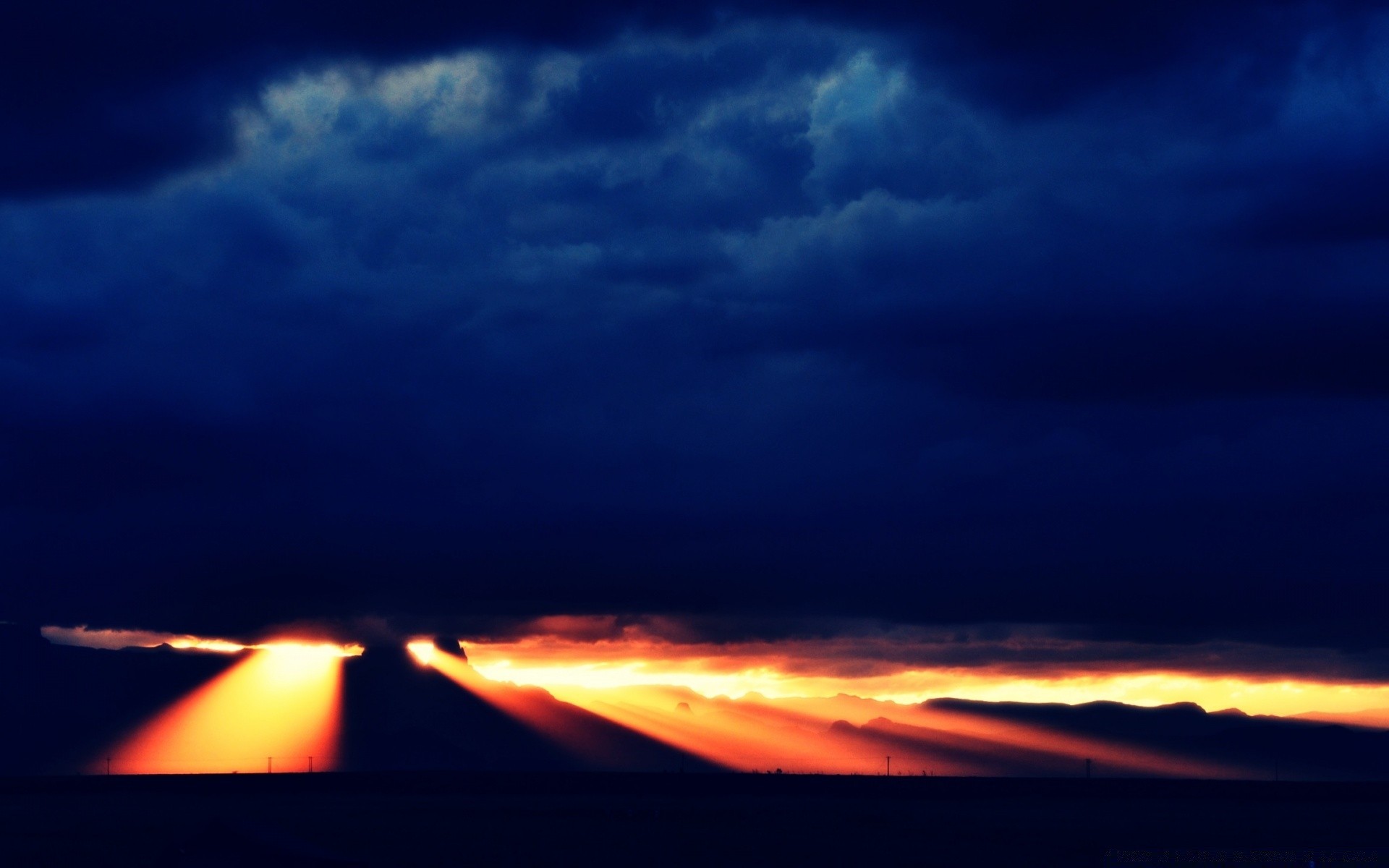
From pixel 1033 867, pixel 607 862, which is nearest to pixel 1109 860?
pixel 1033 867

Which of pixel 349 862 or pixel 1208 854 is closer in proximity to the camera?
pixel 349 862

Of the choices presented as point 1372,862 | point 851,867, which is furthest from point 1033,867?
point 1372,862

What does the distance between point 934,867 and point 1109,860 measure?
20740mm

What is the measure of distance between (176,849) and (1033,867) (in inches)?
4487

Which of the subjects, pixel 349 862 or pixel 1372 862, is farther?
pixel 1372 862

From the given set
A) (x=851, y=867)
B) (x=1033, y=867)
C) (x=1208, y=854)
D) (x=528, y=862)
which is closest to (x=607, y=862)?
(x=528, y=862)

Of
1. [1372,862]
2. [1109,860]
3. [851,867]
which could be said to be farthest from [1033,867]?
[1372,862]

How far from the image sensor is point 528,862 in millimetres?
195500

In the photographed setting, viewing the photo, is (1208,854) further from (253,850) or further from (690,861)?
(253,850)

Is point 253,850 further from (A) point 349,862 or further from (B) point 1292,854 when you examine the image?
(B) point 1292,854

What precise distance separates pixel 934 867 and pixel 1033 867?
468 inches

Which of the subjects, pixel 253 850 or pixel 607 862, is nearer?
pixel 253 850

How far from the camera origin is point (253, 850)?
11538 cm

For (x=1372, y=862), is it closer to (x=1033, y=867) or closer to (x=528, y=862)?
(x=1033, y=867)
